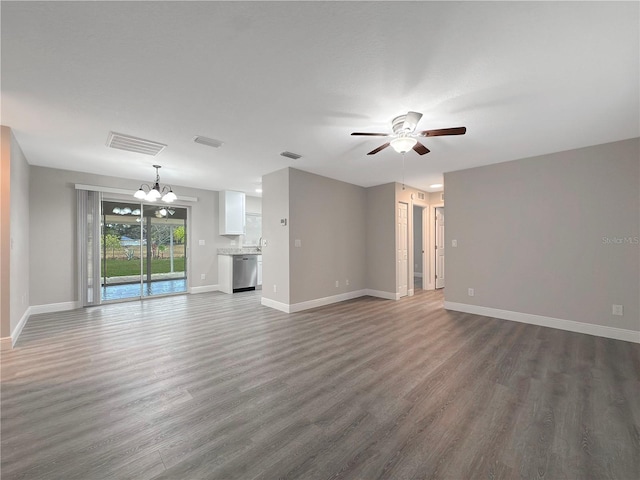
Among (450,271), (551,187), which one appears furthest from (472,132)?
(450,271)

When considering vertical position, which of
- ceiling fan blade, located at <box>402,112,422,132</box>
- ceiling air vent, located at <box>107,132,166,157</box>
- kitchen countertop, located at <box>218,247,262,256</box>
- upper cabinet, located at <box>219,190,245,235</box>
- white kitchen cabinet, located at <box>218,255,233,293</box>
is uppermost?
ceiling air vent, located at <box>107,132,166,157</box>

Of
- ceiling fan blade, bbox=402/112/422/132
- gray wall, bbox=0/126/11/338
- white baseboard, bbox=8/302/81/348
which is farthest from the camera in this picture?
white baseboard, bbox=8/302/81/348

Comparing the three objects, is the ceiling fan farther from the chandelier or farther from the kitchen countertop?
the kitchen countertop

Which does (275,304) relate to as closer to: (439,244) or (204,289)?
(204,289)

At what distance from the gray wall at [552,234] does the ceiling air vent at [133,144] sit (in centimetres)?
508

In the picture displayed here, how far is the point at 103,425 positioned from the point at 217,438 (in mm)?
868

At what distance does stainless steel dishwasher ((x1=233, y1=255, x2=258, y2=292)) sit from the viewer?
6.82 m

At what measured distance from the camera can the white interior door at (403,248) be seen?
245 inches

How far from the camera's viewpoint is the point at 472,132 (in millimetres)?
3273

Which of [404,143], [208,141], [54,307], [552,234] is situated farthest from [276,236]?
[552,234]

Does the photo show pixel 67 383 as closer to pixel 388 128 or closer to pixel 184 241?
pixel 388 128

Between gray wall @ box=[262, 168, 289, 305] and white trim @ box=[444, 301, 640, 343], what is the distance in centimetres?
327

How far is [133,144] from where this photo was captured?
3701 millimetres

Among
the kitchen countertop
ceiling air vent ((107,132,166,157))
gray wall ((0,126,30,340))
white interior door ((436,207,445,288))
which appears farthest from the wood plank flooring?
white interior door ((436,207,445,288))
